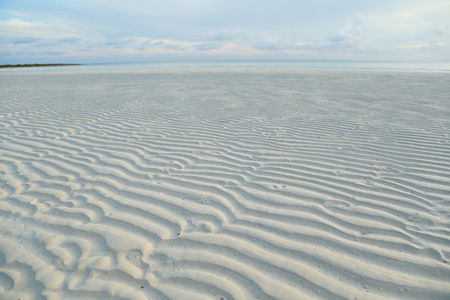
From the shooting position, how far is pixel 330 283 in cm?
189

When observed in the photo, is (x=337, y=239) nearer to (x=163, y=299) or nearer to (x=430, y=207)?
(x=430, y=207)

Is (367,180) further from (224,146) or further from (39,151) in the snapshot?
(39,151)

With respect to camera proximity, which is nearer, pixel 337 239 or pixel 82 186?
pixel 337 239

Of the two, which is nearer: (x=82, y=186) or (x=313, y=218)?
(x=313, y=218)

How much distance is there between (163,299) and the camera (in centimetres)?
180

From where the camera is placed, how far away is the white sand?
192 centimetres

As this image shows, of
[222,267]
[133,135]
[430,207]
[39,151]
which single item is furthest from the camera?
[133,135]

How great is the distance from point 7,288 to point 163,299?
1.00 meters

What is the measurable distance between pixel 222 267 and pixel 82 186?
196 centimetres

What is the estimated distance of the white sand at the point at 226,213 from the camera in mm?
1921

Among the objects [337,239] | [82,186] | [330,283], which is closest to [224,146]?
[82,186]

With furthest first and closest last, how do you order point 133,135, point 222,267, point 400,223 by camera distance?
point 133,135 < point 400,223 < point 222,267

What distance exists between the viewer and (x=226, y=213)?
8.78ft

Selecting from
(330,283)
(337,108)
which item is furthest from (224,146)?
(337,108)
